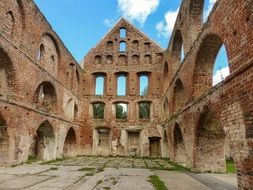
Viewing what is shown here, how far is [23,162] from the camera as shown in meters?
11.7

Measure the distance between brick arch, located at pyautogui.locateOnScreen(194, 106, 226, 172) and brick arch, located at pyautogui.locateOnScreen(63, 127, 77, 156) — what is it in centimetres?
1125

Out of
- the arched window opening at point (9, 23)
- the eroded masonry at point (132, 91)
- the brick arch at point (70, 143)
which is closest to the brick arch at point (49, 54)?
the eroded masonry at point (132, 91)

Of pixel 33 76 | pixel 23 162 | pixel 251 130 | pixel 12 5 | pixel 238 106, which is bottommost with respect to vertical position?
pixel 23 162

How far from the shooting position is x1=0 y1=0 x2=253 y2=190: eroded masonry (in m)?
6.20

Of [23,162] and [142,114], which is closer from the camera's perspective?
[23,162]

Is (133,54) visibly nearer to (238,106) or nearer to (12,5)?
(12,5)

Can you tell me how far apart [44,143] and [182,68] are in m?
8.88

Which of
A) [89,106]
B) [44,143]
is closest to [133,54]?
[89,106]

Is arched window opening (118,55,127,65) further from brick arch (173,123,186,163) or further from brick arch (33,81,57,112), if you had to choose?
brick arch (173,123,186,163)

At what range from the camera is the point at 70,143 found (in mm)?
19656

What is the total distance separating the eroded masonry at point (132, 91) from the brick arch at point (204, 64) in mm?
39

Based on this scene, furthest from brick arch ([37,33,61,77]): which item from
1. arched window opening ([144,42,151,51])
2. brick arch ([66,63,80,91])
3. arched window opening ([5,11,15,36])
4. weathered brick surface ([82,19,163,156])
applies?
arched window opening ([144,42,151,51])

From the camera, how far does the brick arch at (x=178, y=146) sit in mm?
14871

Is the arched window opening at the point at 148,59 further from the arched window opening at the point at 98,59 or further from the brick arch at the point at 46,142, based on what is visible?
the brick arch at the point at 46,142
